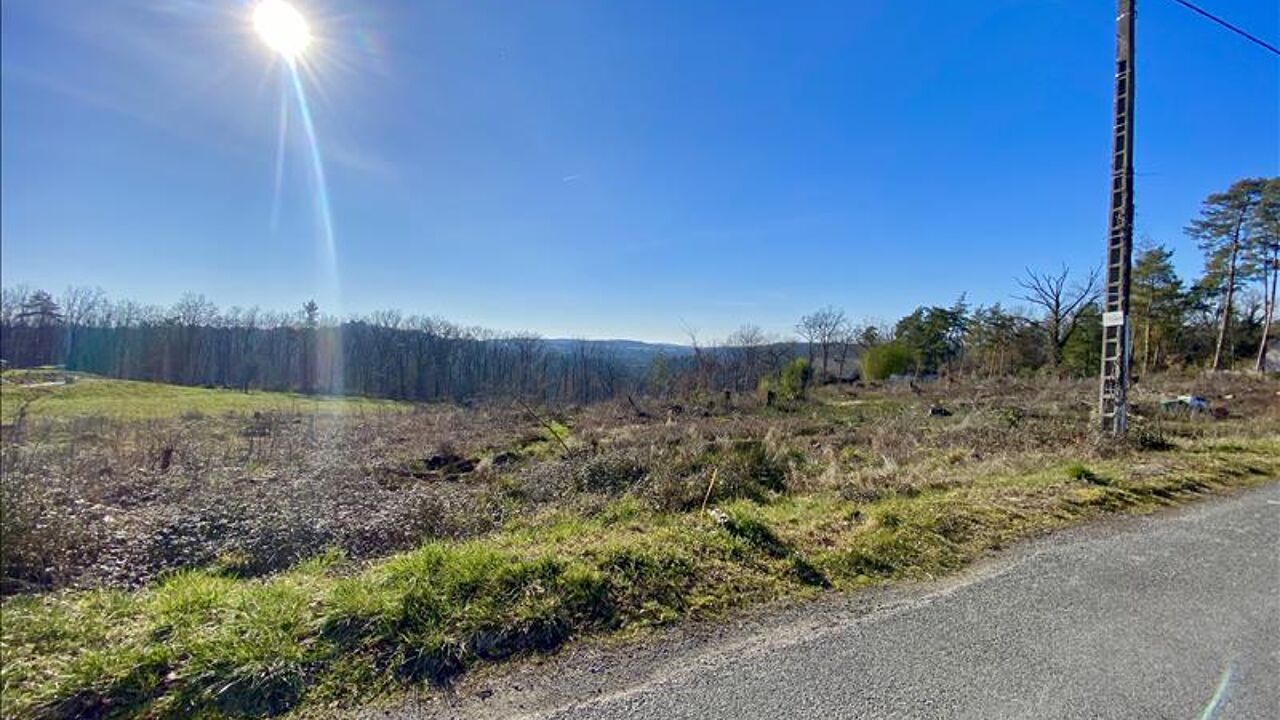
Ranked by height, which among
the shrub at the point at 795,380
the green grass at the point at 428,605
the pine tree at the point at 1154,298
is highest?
the pine tree at the point at 1154,298

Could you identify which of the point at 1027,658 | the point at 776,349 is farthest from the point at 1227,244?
the point at 1027,658

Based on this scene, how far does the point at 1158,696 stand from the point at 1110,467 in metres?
5.40

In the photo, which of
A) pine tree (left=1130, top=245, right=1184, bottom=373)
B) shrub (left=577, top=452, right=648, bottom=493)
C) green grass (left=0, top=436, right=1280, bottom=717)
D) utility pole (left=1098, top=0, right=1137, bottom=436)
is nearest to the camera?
green grass (left=0, top=436, right=1280, bottom=717)

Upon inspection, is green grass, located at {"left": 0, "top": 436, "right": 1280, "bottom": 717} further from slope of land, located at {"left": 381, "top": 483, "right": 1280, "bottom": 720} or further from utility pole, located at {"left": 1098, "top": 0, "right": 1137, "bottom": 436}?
utility pole, located at {"left": 1098, "top": 0, "right": 1137, "bottom": 436}

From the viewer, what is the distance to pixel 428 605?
2678mm

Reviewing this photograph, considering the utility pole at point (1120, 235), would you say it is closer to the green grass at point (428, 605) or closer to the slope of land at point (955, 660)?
the green grass at point (428, 605)

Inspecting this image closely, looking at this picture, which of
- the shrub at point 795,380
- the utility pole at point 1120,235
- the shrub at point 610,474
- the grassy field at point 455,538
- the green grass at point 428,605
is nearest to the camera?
the green grass at point 428,605

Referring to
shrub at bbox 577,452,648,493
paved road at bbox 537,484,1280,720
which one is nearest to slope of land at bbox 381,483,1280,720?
paved road at bbox 537,484,1280,720

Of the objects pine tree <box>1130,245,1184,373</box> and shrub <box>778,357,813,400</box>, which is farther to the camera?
pine tree <box>1130,245,1184,373</box>

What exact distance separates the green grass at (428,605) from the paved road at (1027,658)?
1.52ft

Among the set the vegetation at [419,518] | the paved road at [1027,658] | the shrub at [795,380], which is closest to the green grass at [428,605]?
the vegetation at [419,518]

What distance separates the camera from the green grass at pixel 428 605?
2098 millimetres

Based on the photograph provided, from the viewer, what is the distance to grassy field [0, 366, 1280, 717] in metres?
2.24

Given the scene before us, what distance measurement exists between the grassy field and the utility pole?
90 cm
